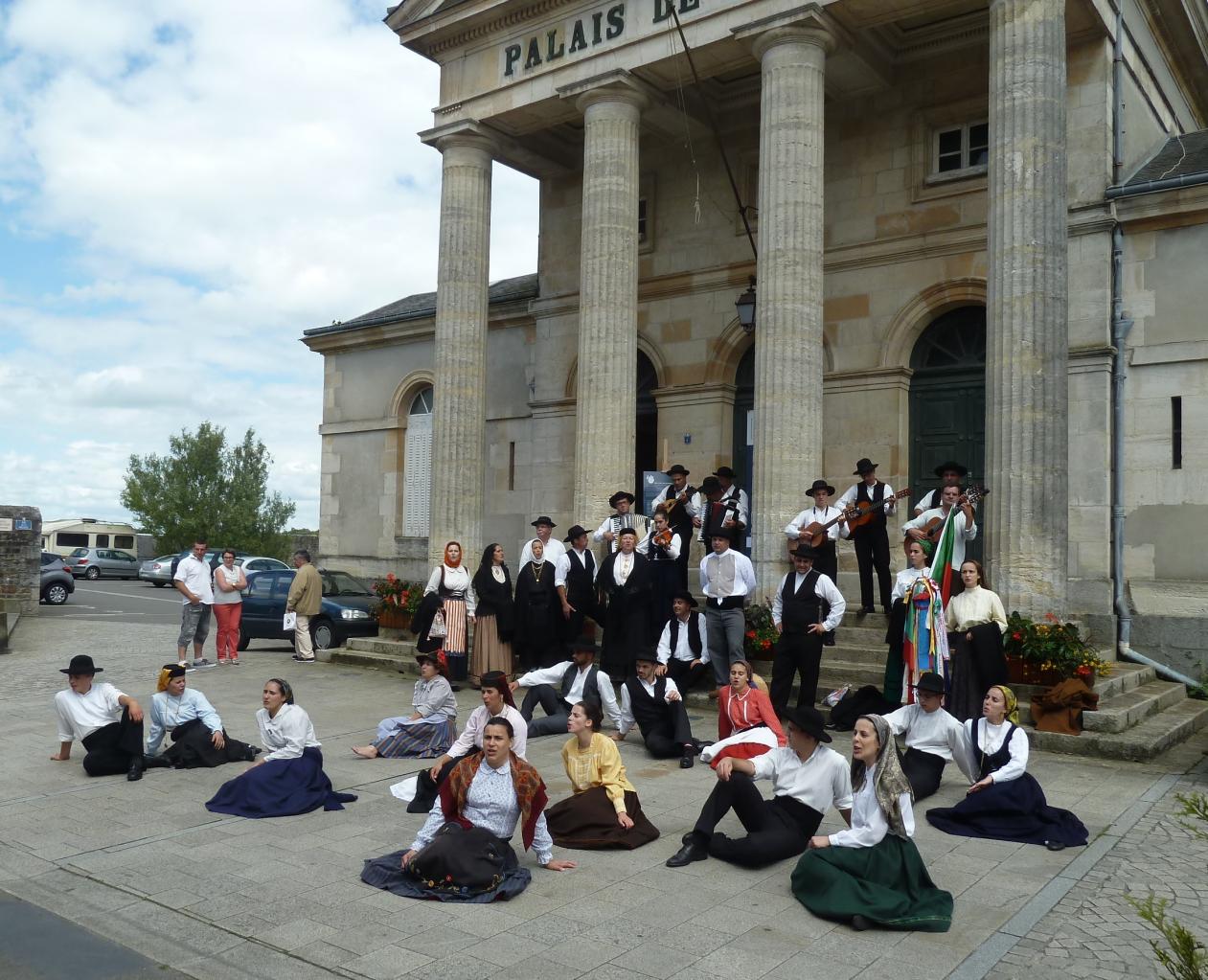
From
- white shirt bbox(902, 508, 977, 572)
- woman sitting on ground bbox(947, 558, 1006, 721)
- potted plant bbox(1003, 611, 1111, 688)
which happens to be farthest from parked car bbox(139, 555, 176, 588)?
woman sitting on ground bbox(947, 558, 1006, 721)

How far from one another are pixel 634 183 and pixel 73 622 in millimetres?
16307

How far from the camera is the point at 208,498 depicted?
201ft

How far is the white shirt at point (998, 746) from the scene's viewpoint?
7.68 meters

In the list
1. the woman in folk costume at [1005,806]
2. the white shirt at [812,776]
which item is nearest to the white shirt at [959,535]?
the woman in folk costume at [1005,806]

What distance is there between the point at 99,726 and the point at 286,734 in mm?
2202

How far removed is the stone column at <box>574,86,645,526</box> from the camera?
1588 cm

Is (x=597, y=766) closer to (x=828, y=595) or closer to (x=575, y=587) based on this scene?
(x=828, y=595)

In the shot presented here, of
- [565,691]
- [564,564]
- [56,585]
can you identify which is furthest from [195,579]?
[56,585]

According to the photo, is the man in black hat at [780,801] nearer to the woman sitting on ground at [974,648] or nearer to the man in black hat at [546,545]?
the woman sitting on ground at [974,648]

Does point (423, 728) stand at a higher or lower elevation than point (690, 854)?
higher

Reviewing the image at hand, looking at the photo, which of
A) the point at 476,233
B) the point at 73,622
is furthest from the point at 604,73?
the point at 73,622

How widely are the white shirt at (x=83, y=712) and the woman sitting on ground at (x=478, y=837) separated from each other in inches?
167

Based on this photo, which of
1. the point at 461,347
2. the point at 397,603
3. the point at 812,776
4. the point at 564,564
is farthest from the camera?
the point at 461,347

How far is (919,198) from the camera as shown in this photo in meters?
16.7
